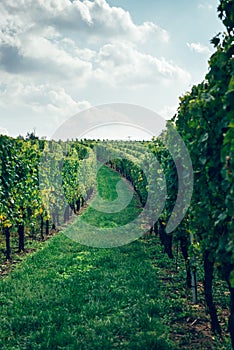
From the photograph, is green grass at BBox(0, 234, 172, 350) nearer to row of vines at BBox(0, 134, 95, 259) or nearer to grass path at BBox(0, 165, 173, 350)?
grass path at BBox(0, 165, 173, 350)

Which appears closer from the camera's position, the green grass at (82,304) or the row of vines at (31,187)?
the green grass at (82,304)

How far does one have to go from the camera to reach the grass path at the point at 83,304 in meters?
5.59

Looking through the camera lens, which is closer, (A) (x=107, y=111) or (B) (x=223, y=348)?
(B) (x=223, y=348)

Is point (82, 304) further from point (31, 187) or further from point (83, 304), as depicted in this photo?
point (31, 187)

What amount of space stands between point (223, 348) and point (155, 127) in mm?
7532

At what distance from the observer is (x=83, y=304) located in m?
6.94

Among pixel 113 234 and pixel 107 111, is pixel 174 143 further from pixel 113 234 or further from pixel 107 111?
pixel 107 111

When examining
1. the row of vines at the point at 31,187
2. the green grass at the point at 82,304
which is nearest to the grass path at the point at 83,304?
the green grass at the point at 82,304

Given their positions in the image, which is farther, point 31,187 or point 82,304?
point 31,187

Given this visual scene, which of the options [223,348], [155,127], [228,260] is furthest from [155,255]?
[228,260]

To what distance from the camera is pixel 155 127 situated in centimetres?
1191

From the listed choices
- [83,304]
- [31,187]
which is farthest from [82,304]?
[31,187]

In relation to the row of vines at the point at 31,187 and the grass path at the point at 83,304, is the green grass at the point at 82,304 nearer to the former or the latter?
the grass path at the point at 83,304

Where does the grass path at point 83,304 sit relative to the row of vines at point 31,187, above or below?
below
